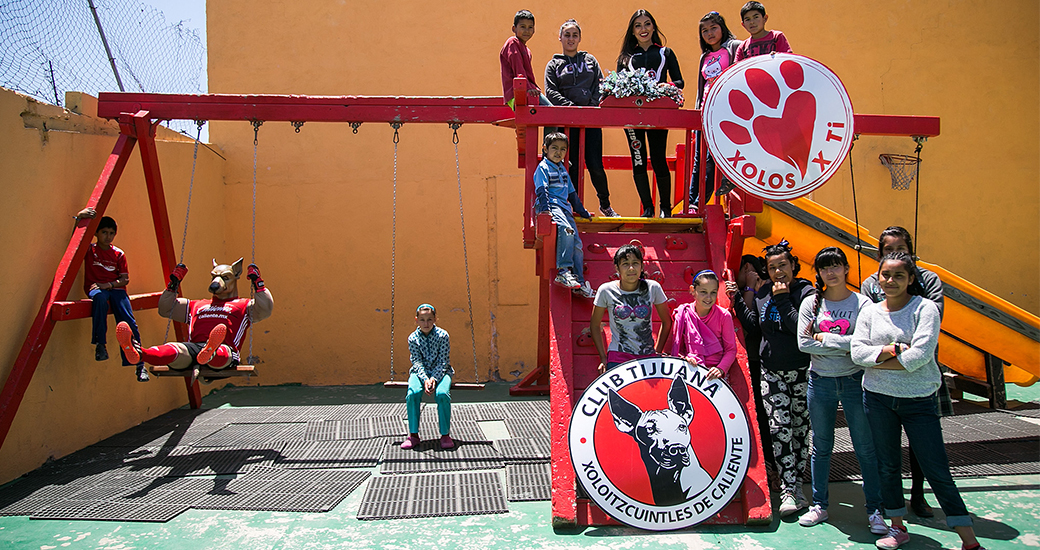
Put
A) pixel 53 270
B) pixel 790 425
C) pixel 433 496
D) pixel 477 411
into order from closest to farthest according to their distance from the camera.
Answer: pixel 790 425 → pixel 433 496 → pixel 53 270 → pixel 477 411

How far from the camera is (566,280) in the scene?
15.4ft

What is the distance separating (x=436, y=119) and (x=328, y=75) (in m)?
3.44

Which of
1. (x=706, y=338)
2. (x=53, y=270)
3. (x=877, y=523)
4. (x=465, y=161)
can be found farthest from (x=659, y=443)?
(x=465, y=161)

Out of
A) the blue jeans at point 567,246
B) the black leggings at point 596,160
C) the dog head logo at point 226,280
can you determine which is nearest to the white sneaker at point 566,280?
the blue jeans at point 567,246

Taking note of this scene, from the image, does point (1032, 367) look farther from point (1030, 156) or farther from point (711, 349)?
point (1030, 156)

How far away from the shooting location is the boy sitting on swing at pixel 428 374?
5566 millimetres

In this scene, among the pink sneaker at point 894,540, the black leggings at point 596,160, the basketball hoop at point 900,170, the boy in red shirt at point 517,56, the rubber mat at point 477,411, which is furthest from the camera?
the basketball hoop at point 900,170

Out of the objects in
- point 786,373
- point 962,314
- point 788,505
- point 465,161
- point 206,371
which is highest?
point 465,161

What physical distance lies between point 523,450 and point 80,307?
3911 millimetres

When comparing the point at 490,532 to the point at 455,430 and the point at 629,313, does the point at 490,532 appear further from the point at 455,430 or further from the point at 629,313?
the point at 455,430

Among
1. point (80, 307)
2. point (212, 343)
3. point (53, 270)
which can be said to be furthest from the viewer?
point (53, 270)

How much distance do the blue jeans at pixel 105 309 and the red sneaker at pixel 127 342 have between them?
530 millimetres

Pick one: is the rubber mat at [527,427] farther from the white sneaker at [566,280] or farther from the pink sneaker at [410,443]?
the white sneaker at [566,280]

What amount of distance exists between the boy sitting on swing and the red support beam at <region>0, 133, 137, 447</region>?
287cm
